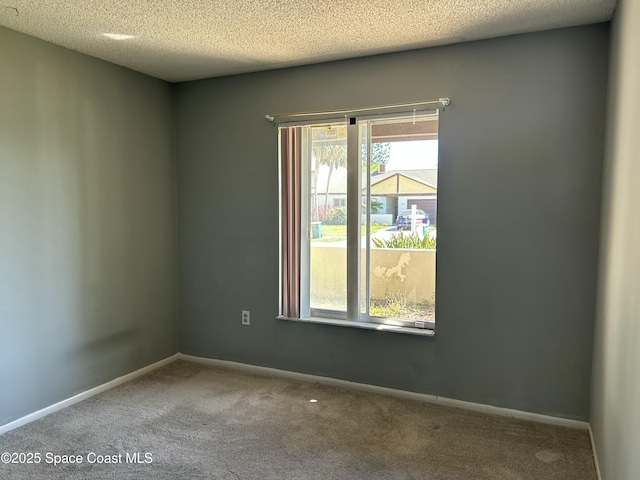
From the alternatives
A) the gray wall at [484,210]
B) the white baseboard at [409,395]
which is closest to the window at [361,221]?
the gray wall at [484,210]

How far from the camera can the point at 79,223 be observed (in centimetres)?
305

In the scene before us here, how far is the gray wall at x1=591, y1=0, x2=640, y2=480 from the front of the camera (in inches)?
61.7

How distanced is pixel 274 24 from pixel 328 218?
1.34m

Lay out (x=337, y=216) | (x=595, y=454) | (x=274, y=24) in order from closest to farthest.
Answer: (x=595, y=454) → (x=274, y=24) → (x=337, y=216)

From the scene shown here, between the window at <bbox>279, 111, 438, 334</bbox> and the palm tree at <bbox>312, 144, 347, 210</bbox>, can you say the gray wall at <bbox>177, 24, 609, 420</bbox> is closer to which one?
the window at <bbox>279, 111, 438, 334</bbox>

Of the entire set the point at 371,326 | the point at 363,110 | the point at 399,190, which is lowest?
the point at 371,326

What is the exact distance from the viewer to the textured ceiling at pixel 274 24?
90.5 inches

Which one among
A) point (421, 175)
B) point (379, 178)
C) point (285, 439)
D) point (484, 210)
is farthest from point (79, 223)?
point (484, 210)

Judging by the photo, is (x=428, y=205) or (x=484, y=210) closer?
(x=484, y=210)

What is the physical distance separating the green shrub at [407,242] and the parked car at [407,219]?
0.05m

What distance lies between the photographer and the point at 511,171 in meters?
2.74

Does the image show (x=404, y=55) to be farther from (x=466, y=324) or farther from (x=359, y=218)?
(x=466, y=324)

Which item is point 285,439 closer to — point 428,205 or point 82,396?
point 82,396

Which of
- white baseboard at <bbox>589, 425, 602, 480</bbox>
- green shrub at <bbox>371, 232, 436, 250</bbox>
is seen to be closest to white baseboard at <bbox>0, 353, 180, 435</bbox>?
green shrub at <bbox>371, 232, 436, 250</bbox>
